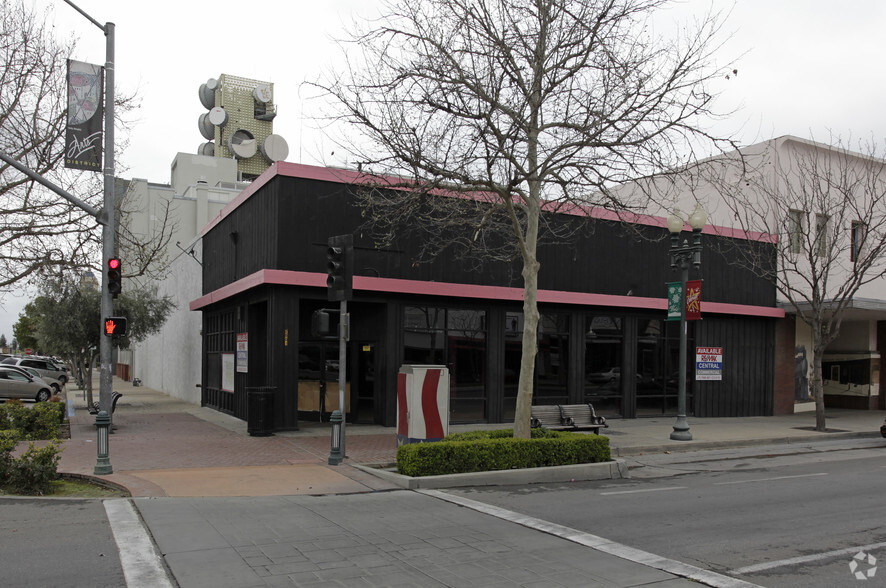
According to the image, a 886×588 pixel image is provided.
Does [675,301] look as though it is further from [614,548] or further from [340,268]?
[614,548]

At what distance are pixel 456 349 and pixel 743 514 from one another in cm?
1012

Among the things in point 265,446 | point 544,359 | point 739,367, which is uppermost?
point 544,359

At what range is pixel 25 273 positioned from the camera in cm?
1689

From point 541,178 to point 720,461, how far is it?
7.36 meters

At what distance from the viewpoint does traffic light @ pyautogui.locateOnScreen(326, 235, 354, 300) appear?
1243 centimetres

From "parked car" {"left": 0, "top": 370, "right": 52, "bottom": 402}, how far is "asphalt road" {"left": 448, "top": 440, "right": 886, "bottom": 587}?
83.3ft

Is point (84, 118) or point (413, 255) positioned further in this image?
point (413, 255)

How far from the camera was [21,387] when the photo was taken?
28.3 metres

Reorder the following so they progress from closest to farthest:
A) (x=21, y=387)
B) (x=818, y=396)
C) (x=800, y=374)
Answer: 1. (x=818, y=396)
2. (x=800, y=374)
3. (x=21, y=387)

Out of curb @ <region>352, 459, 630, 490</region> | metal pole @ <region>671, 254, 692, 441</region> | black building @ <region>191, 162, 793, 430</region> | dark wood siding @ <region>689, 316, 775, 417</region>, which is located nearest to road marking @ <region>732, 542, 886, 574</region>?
curb @ <region>352, 459, 630, 490</region>

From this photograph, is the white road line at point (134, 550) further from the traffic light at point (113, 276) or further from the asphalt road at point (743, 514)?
the traffic light at point (113, 276)

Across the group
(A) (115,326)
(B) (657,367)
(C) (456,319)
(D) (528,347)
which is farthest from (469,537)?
(B) (657,367)

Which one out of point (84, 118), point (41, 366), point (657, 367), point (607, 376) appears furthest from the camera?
point (41, 366)

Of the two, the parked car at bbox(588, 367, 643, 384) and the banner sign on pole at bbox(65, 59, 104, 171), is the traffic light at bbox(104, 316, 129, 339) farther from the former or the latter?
the parked car at bbox(588, 367, 643, 384)
